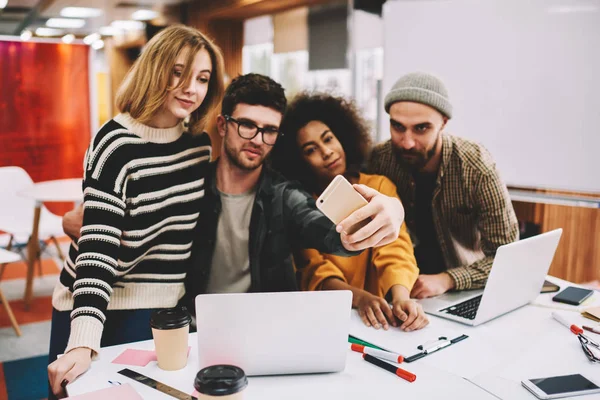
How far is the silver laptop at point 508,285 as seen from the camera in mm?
1495

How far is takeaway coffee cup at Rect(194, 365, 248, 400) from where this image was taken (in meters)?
0.93

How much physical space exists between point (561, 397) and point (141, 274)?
120cm

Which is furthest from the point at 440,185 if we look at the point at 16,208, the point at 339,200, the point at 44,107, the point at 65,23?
the point at 65,23

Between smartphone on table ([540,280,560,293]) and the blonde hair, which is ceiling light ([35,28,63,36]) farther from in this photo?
smartphone on table ([540,280,560,293])

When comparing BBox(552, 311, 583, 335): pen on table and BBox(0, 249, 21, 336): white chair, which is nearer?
BBox(552, 311, 583, 335): pen on table

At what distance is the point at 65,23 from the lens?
9273 mm

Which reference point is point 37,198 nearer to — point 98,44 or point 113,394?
point 113,394

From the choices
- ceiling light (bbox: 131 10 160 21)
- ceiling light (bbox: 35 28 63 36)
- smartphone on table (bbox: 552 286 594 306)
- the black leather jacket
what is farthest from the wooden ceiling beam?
smartphone on table (bbox: 552 286 594 306)

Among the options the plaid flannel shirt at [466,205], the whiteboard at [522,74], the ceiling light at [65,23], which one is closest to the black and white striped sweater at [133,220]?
the plaid flannel shirt at [466,205]

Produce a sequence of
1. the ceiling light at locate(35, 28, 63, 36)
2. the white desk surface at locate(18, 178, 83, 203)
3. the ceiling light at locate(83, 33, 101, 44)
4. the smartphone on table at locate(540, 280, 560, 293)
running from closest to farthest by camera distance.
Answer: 1. the smartphone on table at locate(540, 280, 560, 293)
2. the white desk surface at locate(18, 178, 83, 203)
3. the ceiling light at locate(35, 28, 63, 36)
4. the ceiling light at locate(83, 33, 101, 44)

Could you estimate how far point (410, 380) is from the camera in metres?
1.22

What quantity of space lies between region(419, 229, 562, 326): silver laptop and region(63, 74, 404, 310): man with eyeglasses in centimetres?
50

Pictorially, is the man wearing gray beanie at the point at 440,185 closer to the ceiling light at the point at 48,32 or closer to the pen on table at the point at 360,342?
the pen on table at the point at 360,342

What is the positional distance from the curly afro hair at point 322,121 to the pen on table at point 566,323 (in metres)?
0.89
